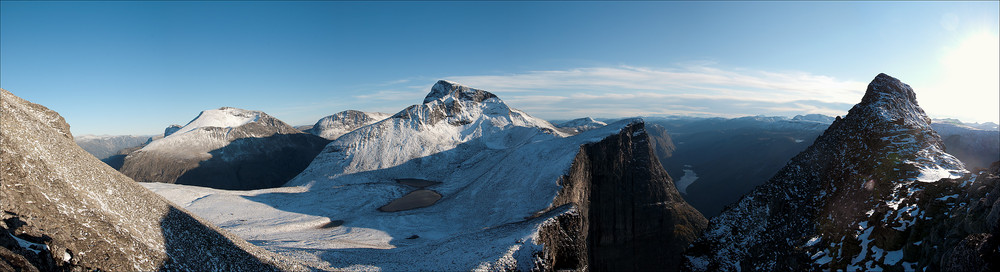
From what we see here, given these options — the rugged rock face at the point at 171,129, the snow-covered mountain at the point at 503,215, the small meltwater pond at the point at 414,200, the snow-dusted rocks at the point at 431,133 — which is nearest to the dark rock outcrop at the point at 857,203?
the snow-covered mountain at the point at 503,215

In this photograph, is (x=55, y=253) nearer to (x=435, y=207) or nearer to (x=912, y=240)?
(x=912, y=240)

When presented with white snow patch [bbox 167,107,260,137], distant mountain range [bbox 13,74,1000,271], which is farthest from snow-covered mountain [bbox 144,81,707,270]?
white snow patch [bbox 167,107,260,137]

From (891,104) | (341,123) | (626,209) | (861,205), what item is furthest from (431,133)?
(861,205)

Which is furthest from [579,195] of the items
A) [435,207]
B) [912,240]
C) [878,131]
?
[912,240]

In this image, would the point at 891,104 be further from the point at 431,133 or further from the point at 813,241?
the point at 431,133

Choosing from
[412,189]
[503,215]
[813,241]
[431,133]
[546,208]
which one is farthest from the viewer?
[431,133]

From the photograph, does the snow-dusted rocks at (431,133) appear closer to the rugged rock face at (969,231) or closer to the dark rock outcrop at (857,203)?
the dark rock outcrop at (857,203)

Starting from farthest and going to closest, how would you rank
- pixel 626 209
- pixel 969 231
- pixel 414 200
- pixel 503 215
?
pixel 414 200 < pixel 626 209 < pixel 503 215 < pixel 969 231
